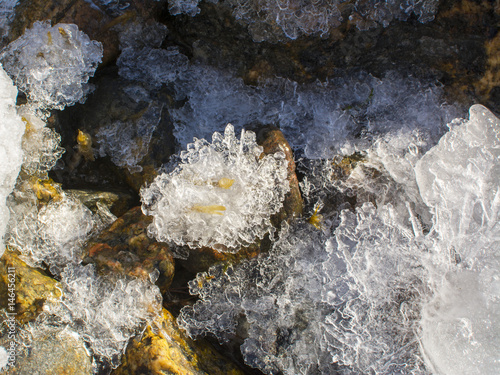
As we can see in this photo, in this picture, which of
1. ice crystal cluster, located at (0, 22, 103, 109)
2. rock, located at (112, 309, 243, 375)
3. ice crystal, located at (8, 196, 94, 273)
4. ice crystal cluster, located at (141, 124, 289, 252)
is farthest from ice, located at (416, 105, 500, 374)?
ice crystal cluster, located at (0, 22, 103, 109)

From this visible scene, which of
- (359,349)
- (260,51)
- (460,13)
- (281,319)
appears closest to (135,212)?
(281,319)

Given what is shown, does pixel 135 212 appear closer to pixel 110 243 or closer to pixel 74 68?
pixel 110 243

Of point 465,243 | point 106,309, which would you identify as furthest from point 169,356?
point 465,243

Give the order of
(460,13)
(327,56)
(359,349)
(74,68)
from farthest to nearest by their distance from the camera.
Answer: (327,56) < (74,68) < (460,13) < (359,349)

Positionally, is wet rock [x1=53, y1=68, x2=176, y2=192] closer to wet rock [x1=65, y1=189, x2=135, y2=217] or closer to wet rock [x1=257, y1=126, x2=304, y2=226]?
wet rock [x1=65, y1=189, x2=135, y2=217]

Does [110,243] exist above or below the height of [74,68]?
below

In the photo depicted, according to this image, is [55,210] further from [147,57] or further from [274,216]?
[274,216]

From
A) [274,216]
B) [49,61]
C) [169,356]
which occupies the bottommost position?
[169,356]
